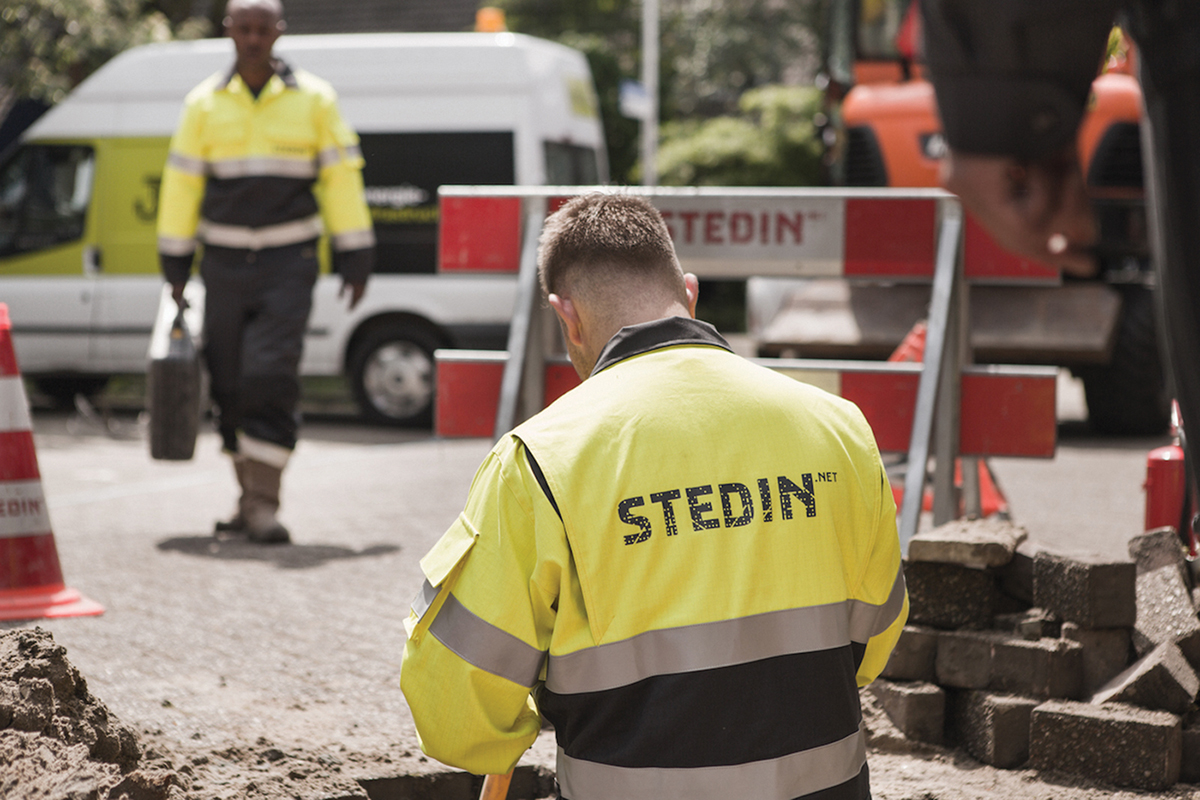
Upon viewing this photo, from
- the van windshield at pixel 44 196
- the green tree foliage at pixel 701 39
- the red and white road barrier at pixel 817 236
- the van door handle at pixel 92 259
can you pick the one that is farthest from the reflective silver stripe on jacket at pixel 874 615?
the green tree foliage at pixel 701 39

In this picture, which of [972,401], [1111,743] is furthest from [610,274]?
[972,401]

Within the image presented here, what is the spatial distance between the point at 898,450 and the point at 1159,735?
145cm

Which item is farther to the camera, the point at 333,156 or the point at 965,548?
the point at 333,156

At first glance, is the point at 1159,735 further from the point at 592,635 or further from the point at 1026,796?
the point at 592,635

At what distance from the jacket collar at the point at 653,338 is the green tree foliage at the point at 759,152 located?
20.9m

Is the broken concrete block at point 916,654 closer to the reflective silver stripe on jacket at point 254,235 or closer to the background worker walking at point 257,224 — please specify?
the background worker walking at point 257,224

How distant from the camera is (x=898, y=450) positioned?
4.51m

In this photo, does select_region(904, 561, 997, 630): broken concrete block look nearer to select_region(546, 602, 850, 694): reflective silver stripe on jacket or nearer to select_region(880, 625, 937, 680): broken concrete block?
select_region(880, 625, 937, 680): broken concrete block

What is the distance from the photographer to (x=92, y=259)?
39.0 feet

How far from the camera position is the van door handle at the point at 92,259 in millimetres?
11883

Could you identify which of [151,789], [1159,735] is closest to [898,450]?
[1159,735]

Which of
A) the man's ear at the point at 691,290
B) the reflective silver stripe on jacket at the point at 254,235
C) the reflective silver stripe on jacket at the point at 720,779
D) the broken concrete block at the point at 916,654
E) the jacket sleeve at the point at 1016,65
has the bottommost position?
the broken concrete block at the point at 916,654

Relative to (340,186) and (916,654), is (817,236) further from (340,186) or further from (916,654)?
(340,186)

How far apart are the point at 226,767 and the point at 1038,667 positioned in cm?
192
